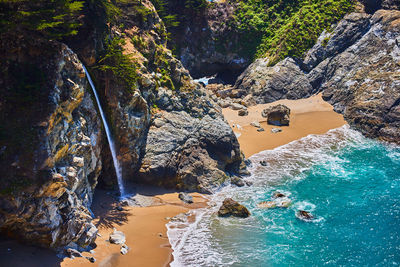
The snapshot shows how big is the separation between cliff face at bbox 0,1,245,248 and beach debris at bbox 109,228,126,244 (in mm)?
963

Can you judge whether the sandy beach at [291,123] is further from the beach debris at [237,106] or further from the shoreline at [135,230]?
the beach debris at [237,106]

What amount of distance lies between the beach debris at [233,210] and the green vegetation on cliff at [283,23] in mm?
26066

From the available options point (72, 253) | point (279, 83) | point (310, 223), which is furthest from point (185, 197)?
point (279, 83)

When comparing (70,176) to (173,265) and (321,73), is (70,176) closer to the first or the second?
(173,265)

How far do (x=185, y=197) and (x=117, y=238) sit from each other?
5.36 metres

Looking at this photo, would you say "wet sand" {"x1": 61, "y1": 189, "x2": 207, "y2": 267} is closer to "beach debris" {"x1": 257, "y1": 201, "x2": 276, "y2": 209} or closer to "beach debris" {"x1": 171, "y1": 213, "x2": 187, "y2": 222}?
"beach debris" {"x1": 171, "y1": 213, "x2": 187, "y2": 222}

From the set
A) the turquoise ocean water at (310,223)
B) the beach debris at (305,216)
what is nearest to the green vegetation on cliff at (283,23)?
the turquoise ocean water at (310,223)

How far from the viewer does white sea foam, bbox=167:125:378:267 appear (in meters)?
14.2

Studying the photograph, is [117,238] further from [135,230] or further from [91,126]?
[91,126]

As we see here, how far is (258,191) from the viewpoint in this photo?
66.6 feet

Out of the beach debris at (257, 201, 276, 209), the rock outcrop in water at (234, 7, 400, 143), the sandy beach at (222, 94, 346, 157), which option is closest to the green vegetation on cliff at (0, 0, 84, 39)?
the beach debris at (257, 201, 276, 209)

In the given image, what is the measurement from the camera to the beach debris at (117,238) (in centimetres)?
1413

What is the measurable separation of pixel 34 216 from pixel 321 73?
112 ft

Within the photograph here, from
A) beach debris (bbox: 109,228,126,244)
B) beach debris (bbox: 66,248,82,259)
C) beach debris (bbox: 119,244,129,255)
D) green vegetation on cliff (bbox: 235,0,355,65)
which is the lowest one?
beach debris (bbox: 119,244,129,255)
